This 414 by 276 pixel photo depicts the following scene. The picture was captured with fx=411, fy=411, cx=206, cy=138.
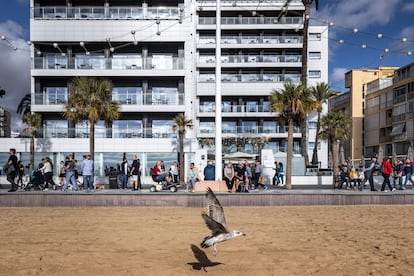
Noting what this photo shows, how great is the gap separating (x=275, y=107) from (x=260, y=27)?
29478 millimetres

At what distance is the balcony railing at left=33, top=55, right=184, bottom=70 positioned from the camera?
37.2 m

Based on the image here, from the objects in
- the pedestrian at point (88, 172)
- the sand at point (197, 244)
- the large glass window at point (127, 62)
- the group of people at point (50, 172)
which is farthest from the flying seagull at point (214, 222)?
the large glass window at point (127, 62)

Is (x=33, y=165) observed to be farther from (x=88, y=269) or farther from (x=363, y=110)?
(x=363, y=110)

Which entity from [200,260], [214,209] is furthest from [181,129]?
[214,209]

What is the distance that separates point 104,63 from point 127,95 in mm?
3509

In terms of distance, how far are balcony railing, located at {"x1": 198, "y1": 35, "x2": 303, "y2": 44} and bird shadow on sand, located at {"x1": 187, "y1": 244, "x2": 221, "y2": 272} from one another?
44.6 meters

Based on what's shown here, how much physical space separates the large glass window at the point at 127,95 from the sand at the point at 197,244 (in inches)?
914

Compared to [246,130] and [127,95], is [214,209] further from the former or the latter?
[246,130]

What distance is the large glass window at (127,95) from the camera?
3722 centimetres

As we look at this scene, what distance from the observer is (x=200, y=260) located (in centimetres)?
808

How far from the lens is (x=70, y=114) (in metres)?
27.9

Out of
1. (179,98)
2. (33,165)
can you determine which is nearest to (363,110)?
(179,98)

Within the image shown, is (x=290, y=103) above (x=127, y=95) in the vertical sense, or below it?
below

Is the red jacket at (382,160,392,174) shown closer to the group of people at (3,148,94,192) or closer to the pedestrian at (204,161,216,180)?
the pedestrian at (204,161,216,180)
